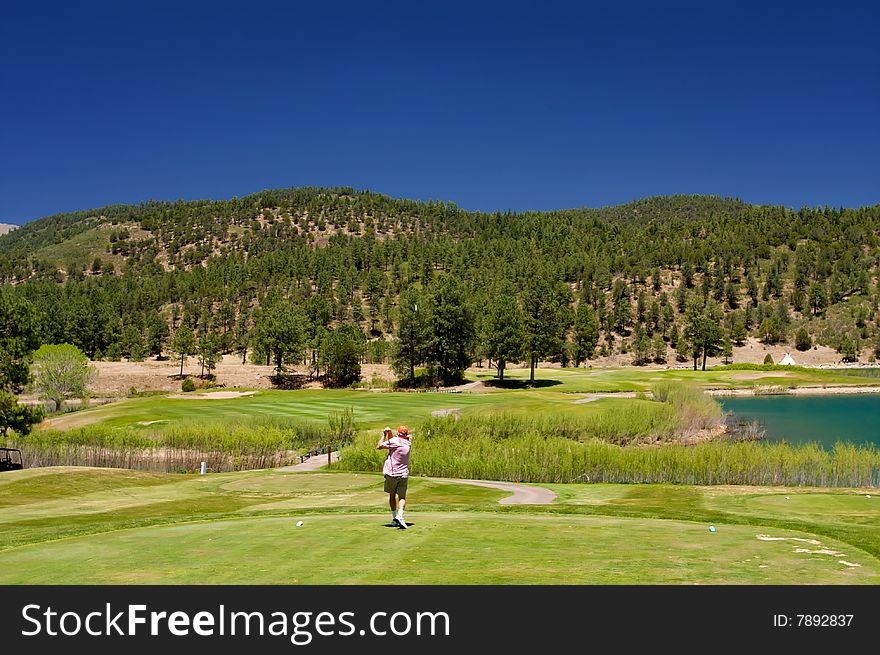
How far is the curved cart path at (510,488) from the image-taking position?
82.9ft

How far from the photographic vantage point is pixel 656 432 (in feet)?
166

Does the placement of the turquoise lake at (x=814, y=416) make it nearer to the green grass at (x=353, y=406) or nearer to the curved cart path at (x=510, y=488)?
the green grass at (x=353, y=406)

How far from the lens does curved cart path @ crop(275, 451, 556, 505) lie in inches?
995

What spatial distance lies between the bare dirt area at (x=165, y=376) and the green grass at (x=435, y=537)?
8019 centimetres

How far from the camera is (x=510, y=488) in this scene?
98.8 feet

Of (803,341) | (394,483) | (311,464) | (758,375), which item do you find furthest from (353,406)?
(803,341)

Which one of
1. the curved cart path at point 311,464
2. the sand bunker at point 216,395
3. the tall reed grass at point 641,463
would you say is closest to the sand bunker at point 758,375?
the sand bunker at point 216,395

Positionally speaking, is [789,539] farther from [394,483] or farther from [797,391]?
[797,391]

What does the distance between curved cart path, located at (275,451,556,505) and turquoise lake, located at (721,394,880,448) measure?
24.7m

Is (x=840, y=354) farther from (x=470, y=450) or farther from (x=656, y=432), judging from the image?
(x=470, y=450)

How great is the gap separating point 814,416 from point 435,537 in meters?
63.4

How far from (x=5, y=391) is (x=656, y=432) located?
43616 mm

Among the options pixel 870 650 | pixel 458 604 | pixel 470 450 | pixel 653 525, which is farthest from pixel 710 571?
pixel 470 450

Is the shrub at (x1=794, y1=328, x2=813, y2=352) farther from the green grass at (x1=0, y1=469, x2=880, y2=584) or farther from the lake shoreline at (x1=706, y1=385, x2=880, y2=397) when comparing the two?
the green grass at (x1=0, y1=469, x2=880, y2=584)
